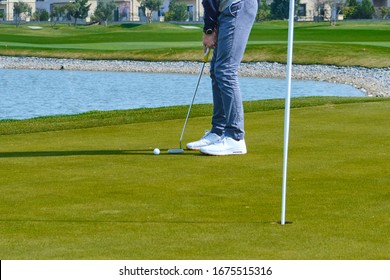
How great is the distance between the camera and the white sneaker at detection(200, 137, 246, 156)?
9.26 meters

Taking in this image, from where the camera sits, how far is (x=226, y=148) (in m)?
9.36

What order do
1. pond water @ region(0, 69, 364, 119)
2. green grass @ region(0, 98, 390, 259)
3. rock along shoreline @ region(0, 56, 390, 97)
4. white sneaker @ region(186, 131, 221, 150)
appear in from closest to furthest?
green grass @ region(0, 98, 390, 259)
white sneaker @ region(186, 131, 221, 150)
pond water @ region(0, 69, 364, 119)
rock along shoreline @ region(0, 56, 390, 97)

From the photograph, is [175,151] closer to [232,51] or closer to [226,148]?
[226,148]

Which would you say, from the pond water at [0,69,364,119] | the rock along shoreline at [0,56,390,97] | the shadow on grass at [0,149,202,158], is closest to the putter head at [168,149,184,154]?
the shadow on grass at [0,149,202,158]

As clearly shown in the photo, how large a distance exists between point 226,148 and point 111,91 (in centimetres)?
2635

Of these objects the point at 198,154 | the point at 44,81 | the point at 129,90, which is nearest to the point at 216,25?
the point at 198,154

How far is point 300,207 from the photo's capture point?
651cm

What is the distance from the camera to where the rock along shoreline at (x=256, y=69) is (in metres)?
39.5

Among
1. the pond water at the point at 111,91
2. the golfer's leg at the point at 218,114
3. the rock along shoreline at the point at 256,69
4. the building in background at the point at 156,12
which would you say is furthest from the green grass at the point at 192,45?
the golfer's leg at the point at 218,114

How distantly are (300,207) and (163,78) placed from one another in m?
39.3

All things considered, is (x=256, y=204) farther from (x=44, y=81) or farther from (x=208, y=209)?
(x=44, y=81)

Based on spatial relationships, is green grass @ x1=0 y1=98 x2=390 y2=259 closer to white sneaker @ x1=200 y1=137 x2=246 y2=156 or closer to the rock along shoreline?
white sneaker @ x1=200 y1=137 x2=246 y2=156

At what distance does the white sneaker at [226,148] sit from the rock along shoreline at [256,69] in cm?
2368

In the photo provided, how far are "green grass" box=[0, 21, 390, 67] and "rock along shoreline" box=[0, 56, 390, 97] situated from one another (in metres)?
0.90
